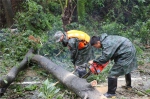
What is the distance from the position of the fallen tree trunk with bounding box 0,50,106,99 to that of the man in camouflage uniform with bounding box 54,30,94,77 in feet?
1.64

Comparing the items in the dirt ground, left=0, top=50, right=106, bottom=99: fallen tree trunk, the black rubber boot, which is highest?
left=0, top=50, right=106, bottom=99: fallen tree trunk

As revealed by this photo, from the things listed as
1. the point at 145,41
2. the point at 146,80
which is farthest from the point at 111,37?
the point at 145,41

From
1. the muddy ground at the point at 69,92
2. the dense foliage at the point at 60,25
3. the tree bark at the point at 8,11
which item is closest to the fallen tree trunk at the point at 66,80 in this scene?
the muddy ground at the point at 69,92

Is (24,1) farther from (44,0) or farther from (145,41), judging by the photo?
(145,41)

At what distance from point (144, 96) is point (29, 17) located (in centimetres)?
571

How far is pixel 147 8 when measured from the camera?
1318 cm

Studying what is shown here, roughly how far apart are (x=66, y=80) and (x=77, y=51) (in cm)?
119

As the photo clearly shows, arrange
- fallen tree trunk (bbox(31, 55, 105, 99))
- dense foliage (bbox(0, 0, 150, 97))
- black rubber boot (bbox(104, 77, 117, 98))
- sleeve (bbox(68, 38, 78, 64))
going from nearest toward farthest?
fallen tree trunk (bbox(31, 55, 105, 99)) → black rubber boot (bbox(104, 77, 117, 98)) → sleeve (bbox(68, 38, 78, 64)) → dense foliage (bbox(0, 0, 150, 97))

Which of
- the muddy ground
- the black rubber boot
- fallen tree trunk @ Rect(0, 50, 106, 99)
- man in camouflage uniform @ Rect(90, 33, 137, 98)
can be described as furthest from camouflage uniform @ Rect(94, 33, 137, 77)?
fallen tree trunk @ Rect(0, 50, 106, 99)

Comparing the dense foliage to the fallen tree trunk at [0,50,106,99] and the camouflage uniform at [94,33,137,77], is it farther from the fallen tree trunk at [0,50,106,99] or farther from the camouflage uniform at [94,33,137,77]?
the camouflage uniform at [94,33,137,77]

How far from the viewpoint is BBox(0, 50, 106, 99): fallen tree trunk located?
4.30 m

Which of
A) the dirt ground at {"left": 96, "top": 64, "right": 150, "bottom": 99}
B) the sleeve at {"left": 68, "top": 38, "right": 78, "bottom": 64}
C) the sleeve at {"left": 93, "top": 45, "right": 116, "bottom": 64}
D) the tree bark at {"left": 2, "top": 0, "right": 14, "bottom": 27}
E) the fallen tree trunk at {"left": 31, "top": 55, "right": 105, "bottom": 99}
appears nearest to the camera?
the fallen tree trunk at {"left": 31, "top": 55, "right": 105, "bottom": 99}

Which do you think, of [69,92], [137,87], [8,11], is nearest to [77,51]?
[69,92]

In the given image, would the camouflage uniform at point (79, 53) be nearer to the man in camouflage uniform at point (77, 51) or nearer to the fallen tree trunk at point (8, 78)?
the man in camouflage uniform at point (77, 51)
